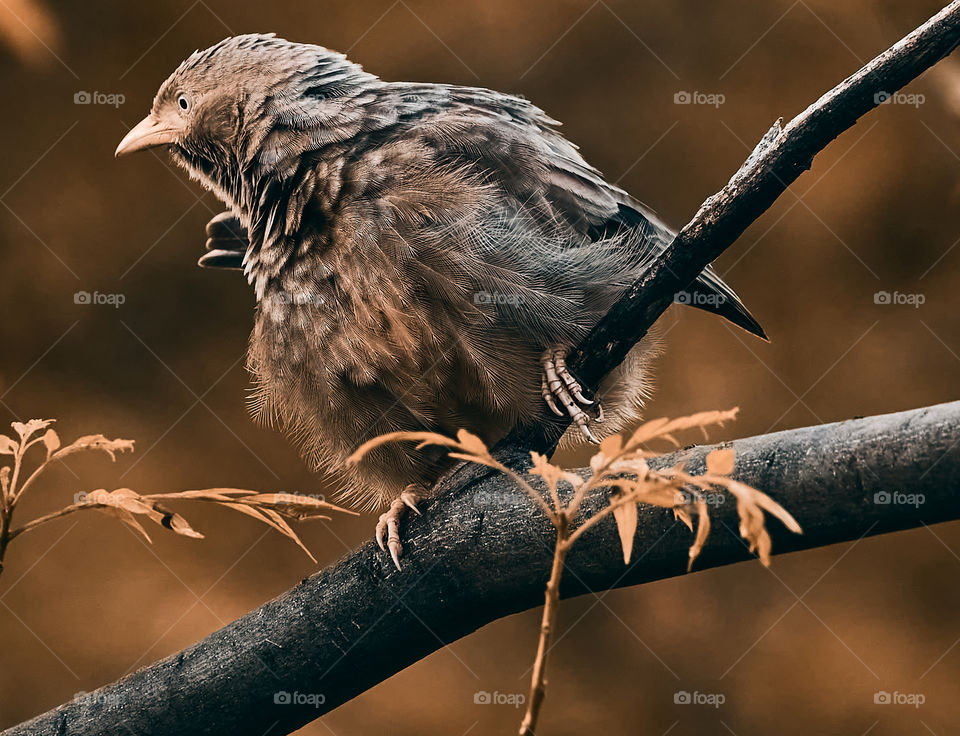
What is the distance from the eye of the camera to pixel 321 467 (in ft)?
7.22

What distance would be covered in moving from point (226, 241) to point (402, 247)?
2.51 ft

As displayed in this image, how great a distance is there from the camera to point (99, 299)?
10.8 ft

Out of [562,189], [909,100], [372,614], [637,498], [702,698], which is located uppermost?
[909,100]

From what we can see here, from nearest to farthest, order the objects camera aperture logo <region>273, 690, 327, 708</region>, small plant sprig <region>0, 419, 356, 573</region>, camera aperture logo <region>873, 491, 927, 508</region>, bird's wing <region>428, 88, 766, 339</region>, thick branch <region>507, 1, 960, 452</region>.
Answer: small plant sprig <region>0, 419, 356, 573</region>, camera aperture logo <region>873, 491, 927, 508</region>, thick branch <region>507, 1, 960, 452</region>, camera aperture logo <region>273, 690, 327, 708</region>, bird's wing <region>428, 88, 766, 339</region>

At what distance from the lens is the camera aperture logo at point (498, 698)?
2961mm

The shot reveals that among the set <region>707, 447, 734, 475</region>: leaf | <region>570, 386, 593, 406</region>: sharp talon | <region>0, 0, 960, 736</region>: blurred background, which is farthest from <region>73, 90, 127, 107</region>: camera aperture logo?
<region>707, 447, 734, 475</region>: leaf

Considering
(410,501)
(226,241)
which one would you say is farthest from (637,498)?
(226,241)

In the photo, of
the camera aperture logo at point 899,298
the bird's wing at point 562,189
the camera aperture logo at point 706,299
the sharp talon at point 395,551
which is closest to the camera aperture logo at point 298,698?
the sharp talon at point 395,551

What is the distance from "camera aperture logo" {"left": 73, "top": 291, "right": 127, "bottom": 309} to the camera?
3.30 meters

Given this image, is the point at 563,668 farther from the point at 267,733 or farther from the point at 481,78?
the point at 481,78

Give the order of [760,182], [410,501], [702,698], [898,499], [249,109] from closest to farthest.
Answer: [898,499]
[760,182]
[410,501]
[249,109]
[702,698]

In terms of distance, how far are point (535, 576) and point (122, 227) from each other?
256 centimetres

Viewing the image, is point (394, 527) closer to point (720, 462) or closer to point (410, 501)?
point (410, 501)

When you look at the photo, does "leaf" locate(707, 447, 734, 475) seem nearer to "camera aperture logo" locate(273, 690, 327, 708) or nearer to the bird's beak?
"camera aperture logo" locate(273, 690, 327, 708)
